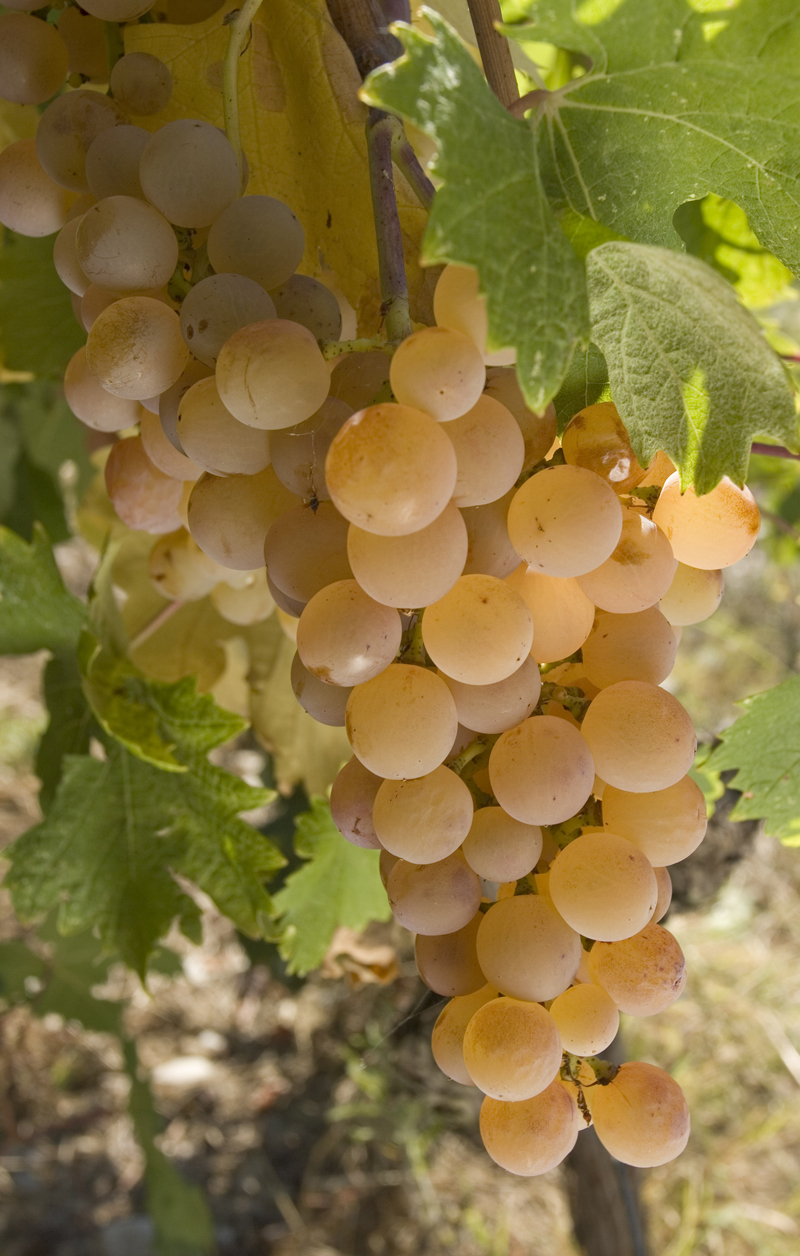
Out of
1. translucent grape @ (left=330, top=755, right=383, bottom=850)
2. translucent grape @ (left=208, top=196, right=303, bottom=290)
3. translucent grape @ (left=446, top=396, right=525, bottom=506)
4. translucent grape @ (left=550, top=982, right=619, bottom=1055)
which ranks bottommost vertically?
translucent grape @ (left=550, top=982, right=619, bottom=1055)

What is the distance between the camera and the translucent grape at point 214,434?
34 centimetres

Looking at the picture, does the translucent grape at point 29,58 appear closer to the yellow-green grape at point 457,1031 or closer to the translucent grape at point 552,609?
the translucent grape at point 552,609

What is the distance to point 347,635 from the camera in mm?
313

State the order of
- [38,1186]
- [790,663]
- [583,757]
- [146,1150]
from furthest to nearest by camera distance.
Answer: [790,663] → [38,1186] → [146,1150] → [583,757]

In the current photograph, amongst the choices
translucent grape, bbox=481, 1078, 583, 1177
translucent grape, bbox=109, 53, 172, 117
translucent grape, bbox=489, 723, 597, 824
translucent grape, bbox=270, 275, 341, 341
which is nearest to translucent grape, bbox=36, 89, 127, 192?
translucent grape, bbox=109, 53, 172, 117

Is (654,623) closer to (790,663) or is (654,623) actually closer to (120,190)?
(120,190)

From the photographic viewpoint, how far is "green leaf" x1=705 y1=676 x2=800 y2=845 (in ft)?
1.99

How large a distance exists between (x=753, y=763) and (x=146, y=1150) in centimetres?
96

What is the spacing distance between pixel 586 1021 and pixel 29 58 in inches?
20.0

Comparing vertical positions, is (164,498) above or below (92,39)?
below

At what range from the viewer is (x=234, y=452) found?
353 mm

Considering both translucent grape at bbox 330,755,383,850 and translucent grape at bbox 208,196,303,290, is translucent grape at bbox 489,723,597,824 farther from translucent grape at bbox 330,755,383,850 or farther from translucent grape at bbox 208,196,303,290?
translucent grape at bbox 208,196,303,290

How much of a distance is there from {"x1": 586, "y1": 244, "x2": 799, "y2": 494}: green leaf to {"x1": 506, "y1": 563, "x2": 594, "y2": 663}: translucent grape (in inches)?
2.3

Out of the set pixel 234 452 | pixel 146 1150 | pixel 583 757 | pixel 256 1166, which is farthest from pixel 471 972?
pixel 256 1166
